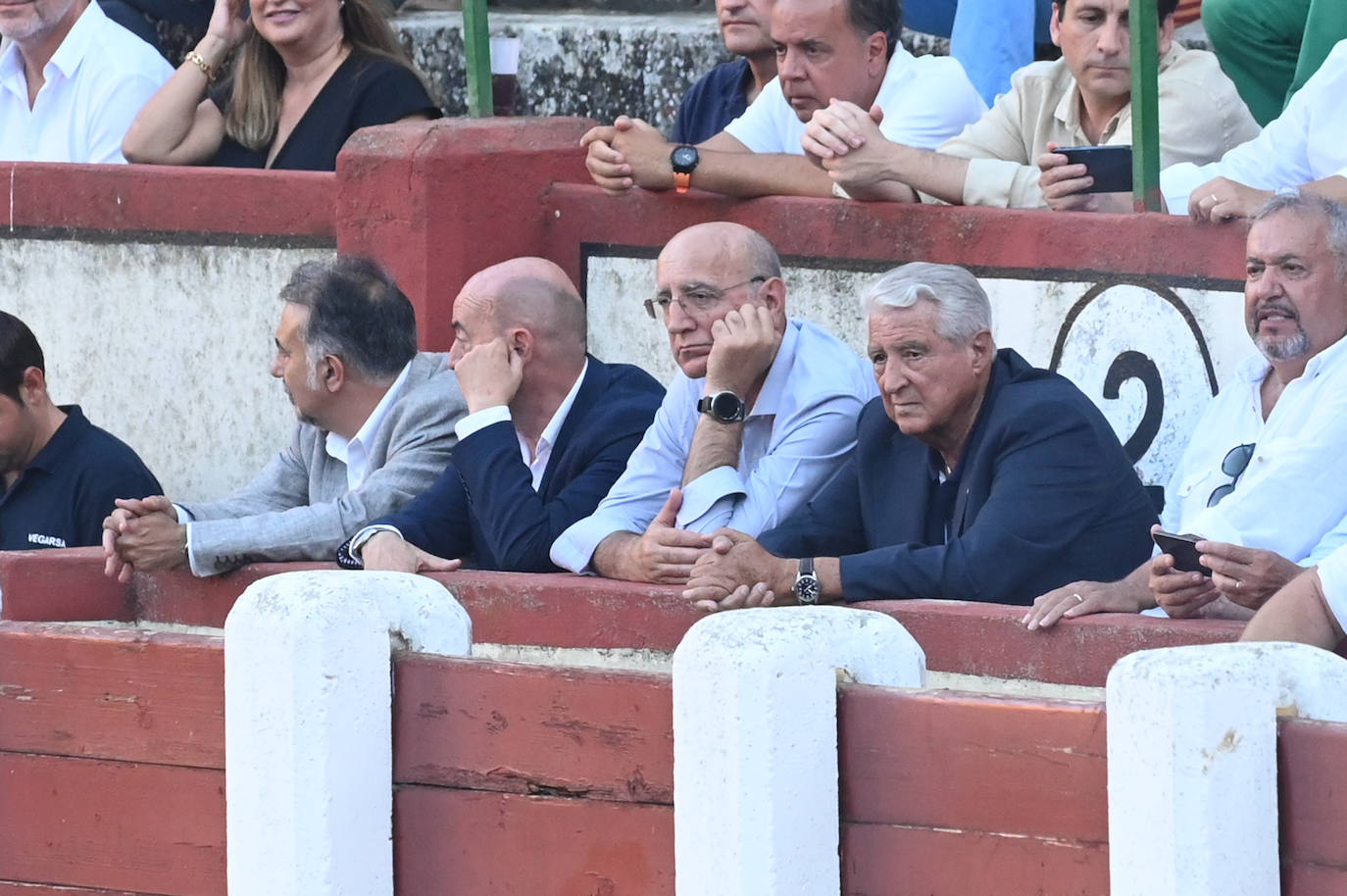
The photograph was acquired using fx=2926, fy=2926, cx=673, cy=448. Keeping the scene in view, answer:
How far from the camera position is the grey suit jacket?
6.18m

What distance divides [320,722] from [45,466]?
81.8 inches

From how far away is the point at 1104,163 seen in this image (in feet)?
20.7

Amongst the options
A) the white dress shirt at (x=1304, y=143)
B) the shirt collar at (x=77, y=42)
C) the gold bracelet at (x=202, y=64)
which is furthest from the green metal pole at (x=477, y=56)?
the white dress shirt at (x=1304, y=143)

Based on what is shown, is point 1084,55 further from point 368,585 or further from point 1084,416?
point 368,585

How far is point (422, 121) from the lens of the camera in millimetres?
7266

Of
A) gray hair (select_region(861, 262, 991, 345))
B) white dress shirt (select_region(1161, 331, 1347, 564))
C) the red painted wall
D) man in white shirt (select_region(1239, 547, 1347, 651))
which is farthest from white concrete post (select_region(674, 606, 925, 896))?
gray hair (select_region(861, 262, 991, 345))

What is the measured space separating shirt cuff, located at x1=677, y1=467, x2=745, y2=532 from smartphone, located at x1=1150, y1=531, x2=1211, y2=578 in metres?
0.99

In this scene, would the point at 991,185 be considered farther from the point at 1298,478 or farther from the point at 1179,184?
the point at 1298,478

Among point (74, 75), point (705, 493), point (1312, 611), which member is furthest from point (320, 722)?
point (74, 75)

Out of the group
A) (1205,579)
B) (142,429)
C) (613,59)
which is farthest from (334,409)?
(613,59)

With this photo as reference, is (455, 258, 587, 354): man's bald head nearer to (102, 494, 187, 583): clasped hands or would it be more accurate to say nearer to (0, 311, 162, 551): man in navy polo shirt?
(102, 494, 187, 583): clasped hands

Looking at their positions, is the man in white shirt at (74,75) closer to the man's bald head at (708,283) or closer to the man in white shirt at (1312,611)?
the man's bald head at (708,283)

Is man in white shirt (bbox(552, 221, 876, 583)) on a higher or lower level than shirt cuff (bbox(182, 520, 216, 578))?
higher

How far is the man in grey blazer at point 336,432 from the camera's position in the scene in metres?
6.18
